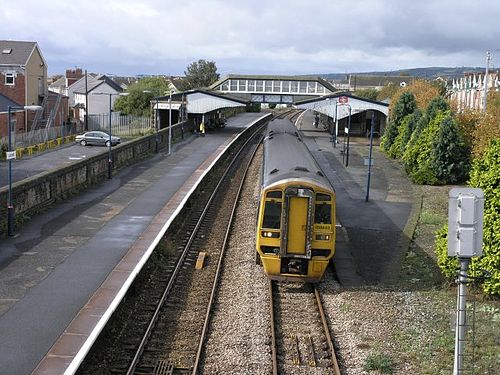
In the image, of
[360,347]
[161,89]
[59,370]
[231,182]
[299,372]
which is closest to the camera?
[59,370]

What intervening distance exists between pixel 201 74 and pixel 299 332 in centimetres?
10625

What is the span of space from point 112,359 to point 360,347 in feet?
14.8

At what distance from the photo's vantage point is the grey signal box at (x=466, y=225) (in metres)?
7.21

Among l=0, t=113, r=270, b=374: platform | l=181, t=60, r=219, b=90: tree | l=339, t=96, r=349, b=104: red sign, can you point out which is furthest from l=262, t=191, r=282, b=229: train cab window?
l=181, t=60, r=219, b=90: tree

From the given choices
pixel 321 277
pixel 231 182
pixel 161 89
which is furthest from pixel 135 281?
pixel 161 89

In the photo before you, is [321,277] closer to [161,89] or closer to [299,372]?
[299,372]

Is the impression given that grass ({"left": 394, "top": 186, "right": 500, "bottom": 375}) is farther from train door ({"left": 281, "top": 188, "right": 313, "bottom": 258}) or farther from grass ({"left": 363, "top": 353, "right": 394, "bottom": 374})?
train door ({"left": 281, "top": 188, "right": 313, "bottom": 258})

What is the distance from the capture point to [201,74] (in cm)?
11556

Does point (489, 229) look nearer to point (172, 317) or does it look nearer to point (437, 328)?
point (437, 328)

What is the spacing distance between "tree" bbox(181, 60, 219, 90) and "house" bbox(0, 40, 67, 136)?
178 ft

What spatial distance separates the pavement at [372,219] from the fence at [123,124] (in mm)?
26465

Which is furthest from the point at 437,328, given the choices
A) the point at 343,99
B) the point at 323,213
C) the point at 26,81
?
the point at 26,81

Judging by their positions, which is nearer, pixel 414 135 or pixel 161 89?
pixel 414 135

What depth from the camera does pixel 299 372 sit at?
1064 cm
